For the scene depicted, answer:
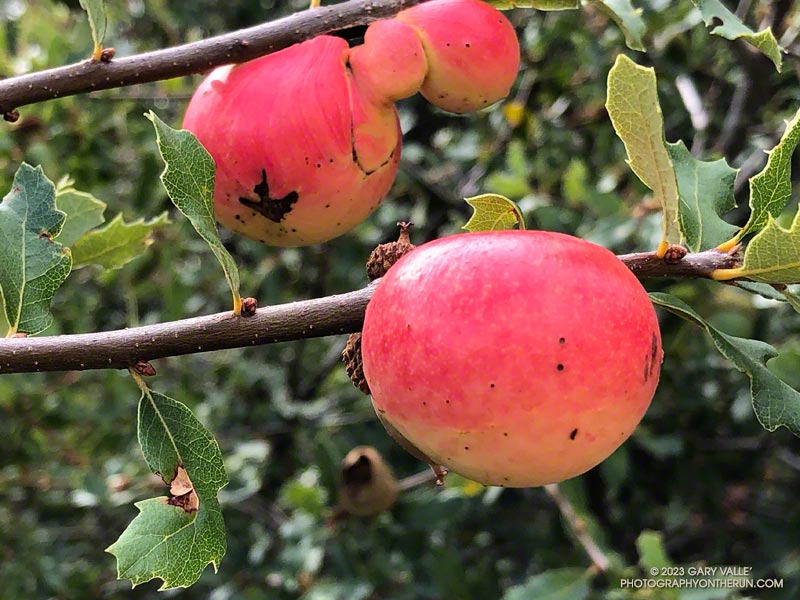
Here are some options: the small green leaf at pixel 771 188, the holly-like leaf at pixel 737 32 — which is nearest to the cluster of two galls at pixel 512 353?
the small green leaf at pixel 771 188

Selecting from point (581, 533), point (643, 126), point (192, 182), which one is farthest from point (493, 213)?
point (581, 533)

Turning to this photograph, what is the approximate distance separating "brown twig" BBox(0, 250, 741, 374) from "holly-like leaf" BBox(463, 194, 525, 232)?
144 millimetres

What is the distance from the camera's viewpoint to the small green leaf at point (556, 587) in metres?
1.61

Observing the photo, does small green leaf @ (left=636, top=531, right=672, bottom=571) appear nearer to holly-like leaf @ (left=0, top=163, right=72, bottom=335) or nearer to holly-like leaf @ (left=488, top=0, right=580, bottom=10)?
holly-like leaf @ (left=488, top=0, right=580, bottom=10)

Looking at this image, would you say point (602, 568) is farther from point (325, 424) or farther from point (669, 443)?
point (325, 424)

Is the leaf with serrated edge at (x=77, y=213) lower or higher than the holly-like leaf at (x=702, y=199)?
lower

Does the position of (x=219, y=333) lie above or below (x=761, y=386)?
above

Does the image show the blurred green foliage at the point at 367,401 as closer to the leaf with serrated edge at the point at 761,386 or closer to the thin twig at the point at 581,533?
the thin twig at the point at 581,533

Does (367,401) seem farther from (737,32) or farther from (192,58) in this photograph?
(737,32)

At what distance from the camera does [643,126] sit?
0.74 metres

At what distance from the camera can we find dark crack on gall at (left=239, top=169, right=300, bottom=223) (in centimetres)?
92

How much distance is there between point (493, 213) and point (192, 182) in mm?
341

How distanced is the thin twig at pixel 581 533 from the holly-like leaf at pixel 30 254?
112 cm

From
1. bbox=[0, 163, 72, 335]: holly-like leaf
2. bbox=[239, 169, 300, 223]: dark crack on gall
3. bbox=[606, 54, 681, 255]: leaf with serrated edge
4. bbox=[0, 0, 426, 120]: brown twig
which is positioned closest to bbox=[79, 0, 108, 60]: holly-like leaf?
bbox=[0, 0, 426, 120]: brown twig
